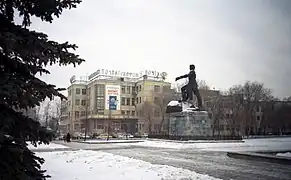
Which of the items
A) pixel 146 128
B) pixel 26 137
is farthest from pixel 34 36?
pixel 146 128

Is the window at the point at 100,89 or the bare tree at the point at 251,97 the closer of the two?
the bare tree at the point at 251,97

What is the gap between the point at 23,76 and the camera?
5551 millimetres

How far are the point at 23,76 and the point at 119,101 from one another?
247 feet

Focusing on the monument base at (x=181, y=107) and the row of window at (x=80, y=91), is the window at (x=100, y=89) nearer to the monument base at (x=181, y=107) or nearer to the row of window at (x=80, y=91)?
the row of window at (x=80, y=91)

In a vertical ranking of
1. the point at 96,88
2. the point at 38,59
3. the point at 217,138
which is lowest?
the point at 217,138

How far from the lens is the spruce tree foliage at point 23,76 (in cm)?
509

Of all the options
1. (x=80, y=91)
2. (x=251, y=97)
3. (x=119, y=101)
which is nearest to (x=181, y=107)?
(x=251, y=97)

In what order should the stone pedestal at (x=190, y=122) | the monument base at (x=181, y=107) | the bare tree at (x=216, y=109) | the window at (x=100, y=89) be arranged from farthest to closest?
the window at (x=100, y=89) < the bare tree at (x=216, y=109) < the monument base at (x=181, y=107) < the stone pedestal at (x=190, y=122)

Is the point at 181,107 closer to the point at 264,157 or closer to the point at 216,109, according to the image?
the point at 264,157

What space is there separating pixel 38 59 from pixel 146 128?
7718cm

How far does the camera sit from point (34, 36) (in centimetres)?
557

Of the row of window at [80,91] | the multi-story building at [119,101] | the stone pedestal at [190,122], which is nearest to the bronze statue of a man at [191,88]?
the stone pedestal at [190,122]

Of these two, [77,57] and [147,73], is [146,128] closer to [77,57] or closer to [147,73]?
[147,73]

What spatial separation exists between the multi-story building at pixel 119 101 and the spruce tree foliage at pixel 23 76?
226ft
